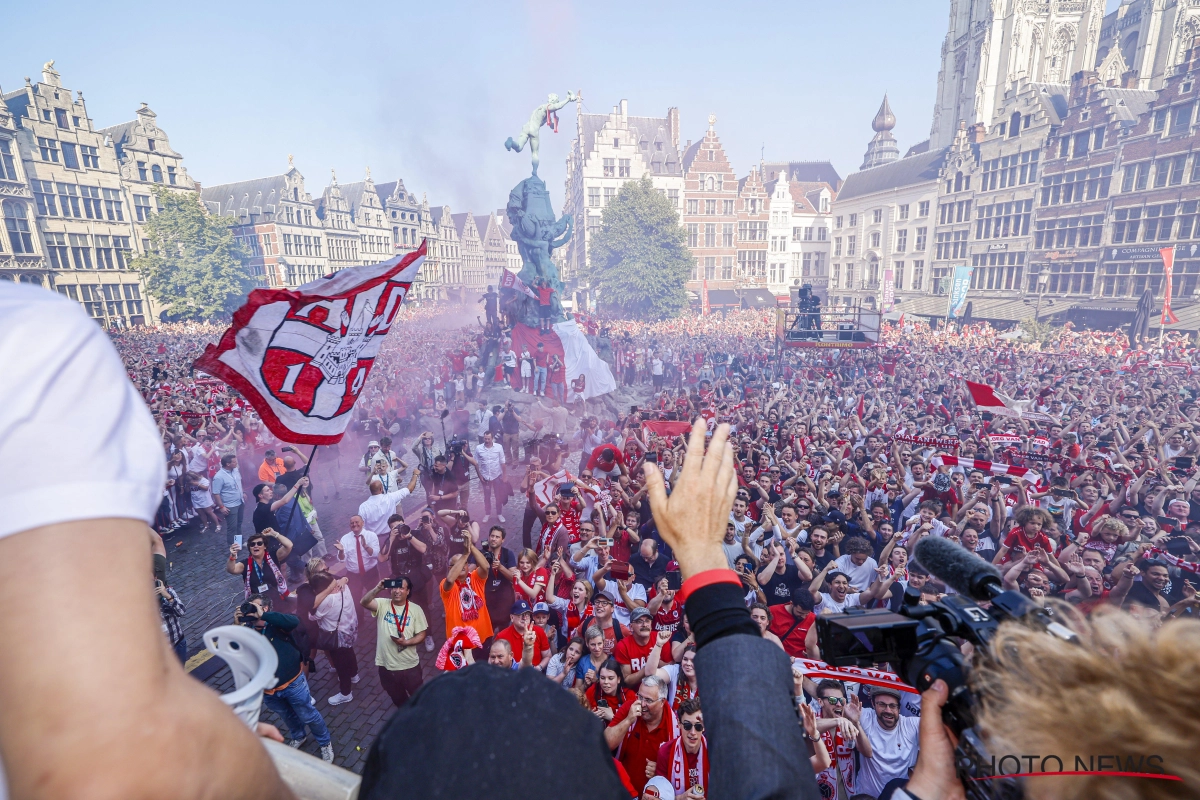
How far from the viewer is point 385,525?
26.5 ft

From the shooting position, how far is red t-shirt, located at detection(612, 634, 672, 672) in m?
5.21

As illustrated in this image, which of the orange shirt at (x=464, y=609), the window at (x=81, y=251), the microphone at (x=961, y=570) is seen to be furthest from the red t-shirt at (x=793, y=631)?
the window at (x=81, y=251)

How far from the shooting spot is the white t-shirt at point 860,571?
6393 mm

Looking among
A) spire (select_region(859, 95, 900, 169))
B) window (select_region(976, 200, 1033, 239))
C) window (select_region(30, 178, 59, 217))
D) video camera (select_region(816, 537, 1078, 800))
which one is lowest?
video camera (select_region(816, 537, 1078, 800))

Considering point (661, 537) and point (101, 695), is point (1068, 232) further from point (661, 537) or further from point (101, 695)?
point (101, 695)

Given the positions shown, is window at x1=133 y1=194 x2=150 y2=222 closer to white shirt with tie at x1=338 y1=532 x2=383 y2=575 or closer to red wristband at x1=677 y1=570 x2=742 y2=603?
white shirt with tie at x1=338 y1=532 x2=383 y2=575

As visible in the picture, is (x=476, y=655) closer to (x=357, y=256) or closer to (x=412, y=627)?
(x=412, y=627)

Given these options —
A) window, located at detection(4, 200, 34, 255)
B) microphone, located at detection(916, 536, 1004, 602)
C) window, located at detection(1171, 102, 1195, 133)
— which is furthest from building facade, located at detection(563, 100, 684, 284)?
microphone, located at detection(916, 536, 1004, 602)

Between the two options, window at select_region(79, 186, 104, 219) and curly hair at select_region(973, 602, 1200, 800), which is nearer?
curly hair at select_region(973, 602, 1200, 800)

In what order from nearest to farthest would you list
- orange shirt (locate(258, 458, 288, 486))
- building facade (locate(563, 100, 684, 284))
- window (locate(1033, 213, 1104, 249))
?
orange shirt (locate(258, 458, 288, 486)), window (locate(1033, 213, 1104, 249)), building facade (locate(563, 100, 684, 284))

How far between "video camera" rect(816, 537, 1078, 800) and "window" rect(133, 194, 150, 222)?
5699cm

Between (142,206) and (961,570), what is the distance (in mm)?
57565

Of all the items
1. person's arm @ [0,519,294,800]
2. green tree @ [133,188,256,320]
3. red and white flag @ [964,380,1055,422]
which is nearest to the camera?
person's arm @ [0,519,294,800]

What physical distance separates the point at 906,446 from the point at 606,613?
801 centimetres
